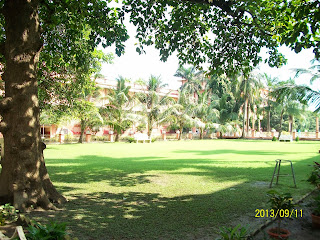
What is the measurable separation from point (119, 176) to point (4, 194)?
14.5 feet

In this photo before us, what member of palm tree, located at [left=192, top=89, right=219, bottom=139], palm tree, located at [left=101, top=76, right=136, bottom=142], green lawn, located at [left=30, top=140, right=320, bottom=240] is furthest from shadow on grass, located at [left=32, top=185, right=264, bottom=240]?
palm tree, located at [left=192, top=89, right=219, bottom=139]

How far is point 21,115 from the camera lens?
4910 millimetres

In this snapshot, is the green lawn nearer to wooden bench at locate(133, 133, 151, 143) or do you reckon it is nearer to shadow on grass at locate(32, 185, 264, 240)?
shadow on grass at locate(32, 185, 264, 240)

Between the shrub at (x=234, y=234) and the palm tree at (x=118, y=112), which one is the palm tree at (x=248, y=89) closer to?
the palm tree at (x=118, y=112)

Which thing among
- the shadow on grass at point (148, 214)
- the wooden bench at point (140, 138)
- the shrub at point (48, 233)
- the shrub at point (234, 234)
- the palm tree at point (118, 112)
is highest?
the palm tree at point (118, 112)

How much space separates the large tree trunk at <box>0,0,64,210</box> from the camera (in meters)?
4.86

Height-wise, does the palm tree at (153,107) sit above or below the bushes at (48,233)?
above

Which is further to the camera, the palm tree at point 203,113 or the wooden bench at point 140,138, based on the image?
the palm tree at point 203,113

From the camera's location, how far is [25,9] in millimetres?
5027

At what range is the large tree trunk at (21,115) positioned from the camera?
486 centimetres

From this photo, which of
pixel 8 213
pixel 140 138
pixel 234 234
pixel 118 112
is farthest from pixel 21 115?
pixel 140 138

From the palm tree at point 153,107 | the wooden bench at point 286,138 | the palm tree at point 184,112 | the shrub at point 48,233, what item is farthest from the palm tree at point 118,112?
the shrub at point 48,233

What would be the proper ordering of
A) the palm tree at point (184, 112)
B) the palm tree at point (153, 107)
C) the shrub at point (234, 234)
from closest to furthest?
the shrub at point (234, 234) < the palm tree at point (153, 107) < the palm tree at point (184, 112)

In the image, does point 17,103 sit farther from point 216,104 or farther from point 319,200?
point 216,104
